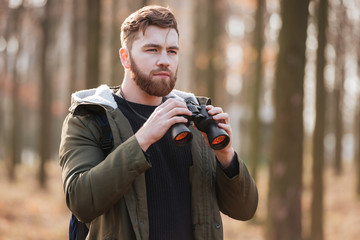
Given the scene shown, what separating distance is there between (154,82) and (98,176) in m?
0.73

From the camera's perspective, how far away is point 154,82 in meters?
2.70

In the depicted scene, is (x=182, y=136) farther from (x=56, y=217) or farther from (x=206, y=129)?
(x=56, y=217)

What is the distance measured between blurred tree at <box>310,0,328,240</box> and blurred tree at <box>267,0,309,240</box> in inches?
108

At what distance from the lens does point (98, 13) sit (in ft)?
29.6

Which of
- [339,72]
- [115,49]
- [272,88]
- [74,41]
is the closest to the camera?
[272,88]

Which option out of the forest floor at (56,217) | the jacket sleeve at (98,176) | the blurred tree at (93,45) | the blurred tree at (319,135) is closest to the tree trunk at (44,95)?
the forest floor at (56,217)

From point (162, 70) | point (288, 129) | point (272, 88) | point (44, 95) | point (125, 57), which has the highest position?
point (44, 95)

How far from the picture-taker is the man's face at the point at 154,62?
2697 mm

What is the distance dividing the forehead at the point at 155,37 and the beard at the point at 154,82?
0.15 meters

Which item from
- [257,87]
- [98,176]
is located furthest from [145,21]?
[257,87]

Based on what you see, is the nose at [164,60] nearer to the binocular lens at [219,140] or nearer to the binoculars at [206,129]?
the binoculars at [206,129]

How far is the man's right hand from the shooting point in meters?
2.35

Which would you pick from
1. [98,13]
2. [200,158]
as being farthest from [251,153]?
[200,158]

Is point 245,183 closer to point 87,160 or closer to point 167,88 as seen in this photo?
point 167,88
